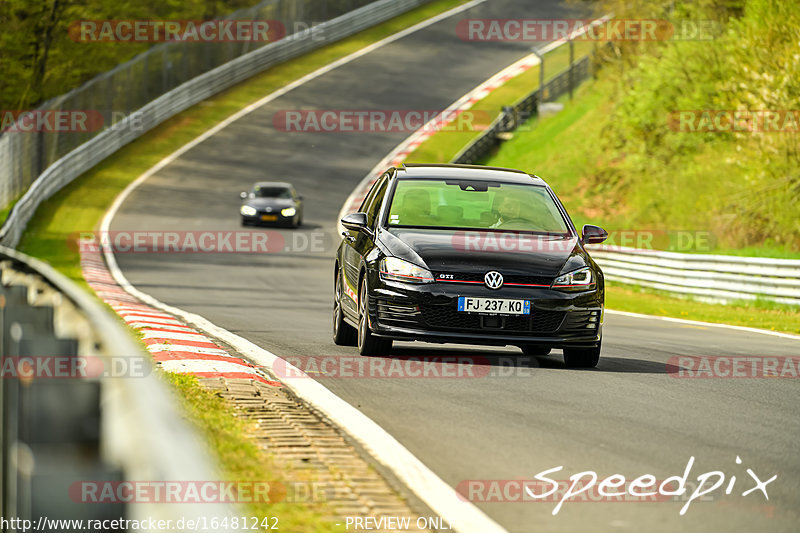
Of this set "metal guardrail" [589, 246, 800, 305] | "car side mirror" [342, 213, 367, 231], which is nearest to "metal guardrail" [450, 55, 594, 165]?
"metal guardrail" [589, 246, 800, 305]

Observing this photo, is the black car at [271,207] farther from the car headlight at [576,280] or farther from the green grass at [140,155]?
the car headlight at [576,280]

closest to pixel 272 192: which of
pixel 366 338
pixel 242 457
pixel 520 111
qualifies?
pixel 520 111

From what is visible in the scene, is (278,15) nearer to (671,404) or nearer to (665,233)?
(665,233)

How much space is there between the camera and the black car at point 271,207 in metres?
39.2

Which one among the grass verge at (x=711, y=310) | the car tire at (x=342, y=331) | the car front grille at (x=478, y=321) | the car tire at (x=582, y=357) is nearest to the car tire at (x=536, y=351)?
the car tire at (x=582, y=357)

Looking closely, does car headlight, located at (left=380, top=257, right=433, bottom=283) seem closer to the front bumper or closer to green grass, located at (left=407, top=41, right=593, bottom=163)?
the front bumper

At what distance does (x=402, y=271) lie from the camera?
35.4 ft

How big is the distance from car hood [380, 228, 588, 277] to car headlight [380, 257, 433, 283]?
0.05 m

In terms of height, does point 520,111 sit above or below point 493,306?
above

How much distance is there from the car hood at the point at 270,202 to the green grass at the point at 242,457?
100 feet

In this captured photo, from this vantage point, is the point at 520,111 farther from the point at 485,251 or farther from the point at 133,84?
the point at 485,251

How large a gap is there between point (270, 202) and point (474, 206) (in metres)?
27.4

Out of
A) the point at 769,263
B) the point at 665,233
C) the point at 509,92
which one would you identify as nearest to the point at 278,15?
the point at 509,92

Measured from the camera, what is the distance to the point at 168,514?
2.96 m
